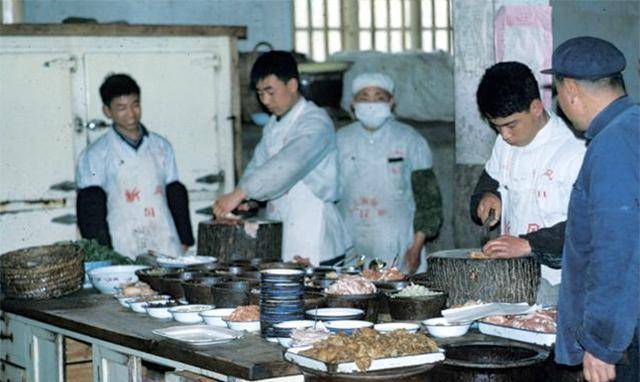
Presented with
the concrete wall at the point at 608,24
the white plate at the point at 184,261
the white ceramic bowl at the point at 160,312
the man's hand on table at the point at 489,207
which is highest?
the concrete wall at the point at 608,24

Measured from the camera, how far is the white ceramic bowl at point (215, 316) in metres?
4.50

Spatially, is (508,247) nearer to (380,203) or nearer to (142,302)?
(142,302)

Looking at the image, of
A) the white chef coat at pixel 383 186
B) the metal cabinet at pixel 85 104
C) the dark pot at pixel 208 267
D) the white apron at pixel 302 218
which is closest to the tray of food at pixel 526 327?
the dark pot at pixel 208 267

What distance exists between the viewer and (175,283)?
5133 millimetres

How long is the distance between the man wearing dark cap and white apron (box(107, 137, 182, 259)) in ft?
12.0

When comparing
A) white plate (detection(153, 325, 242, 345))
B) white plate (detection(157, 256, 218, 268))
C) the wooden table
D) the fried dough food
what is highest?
white plate (detection(157, 256, 218, 268))

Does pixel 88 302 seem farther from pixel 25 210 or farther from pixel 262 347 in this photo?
pixel 25 210

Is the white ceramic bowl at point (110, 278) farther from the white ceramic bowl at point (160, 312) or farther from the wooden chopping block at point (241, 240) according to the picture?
the white ceramic bowl at point (160, 312)

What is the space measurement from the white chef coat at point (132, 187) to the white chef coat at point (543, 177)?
2599 millimetres

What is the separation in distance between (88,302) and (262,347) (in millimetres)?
1583

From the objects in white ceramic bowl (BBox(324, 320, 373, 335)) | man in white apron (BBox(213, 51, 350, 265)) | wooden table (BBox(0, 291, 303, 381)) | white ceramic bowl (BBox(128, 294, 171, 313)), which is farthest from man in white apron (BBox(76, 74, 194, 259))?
white ceramic bowl (BBox(324, 320, 373, 335))

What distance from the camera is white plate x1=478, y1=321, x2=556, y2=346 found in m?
3.92

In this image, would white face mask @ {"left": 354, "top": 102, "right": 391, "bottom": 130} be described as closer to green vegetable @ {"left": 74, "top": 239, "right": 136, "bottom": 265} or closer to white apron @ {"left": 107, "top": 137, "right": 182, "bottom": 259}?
white apron @ {"left": 107, "top": 137, "right": 182, "bottom": 259}

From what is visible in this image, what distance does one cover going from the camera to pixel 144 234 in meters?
6.99
